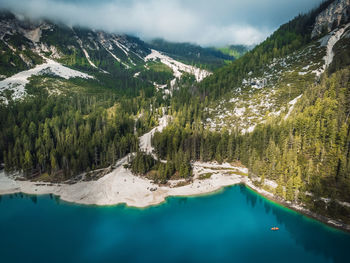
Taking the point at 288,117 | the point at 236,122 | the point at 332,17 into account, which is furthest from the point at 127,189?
the point at 332,17

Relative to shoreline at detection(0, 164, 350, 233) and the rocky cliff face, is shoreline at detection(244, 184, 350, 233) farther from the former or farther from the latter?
the rocky cliff face

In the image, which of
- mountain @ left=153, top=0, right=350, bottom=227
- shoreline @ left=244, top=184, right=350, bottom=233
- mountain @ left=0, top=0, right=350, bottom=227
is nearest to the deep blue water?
shoreline @ left=244, top=184, right=350, bottom=233

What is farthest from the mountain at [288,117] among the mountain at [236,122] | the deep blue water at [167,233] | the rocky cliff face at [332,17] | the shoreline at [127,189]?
the deep blue water at [167,233]

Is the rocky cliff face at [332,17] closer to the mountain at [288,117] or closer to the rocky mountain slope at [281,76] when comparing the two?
the rocky mountain slope at [281,76]

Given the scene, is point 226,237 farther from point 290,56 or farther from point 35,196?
point 290,56

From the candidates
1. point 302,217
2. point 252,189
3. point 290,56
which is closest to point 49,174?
point 252,189

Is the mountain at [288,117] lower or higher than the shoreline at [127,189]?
higher
